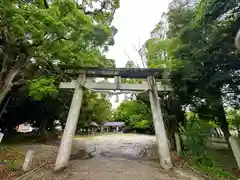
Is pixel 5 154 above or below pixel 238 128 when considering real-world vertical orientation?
below

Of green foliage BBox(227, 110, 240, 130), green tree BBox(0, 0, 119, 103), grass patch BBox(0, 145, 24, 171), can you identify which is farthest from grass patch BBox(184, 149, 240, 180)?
grass patch BBox(0, 145, 24, 171)

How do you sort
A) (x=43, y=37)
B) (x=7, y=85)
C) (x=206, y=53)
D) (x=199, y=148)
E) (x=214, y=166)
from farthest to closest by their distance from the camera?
(x=199, y=148) → (x=214, y=166) → (x=7, y=85) → (x=43, y=37) → (x=206, y=53)

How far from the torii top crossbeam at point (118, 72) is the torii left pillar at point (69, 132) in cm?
36

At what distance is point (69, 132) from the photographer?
7.48 meters

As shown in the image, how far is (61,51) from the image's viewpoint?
700cm

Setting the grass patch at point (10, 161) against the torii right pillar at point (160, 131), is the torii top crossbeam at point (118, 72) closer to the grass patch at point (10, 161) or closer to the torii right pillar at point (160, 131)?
the torii right pillar at point (160, 131)

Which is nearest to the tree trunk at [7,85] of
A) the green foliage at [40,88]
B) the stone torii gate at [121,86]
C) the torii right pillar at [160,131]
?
the green foliage at [40,88]

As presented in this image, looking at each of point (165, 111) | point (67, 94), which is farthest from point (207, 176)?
point (67, 94)

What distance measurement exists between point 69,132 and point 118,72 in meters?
3.49

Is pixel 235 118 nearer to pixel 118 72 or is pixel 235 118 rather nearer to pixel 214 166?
pixel 214 166

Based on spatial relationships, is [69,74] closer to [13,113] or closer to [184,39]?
[184,39]

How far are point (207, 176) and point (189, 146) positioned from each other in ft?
7.48

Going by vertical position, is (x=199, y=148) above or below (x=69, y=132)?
below

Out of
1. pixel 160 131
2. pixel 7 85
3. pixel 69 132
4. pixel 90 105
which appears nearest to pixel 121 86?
pixel 160 131
